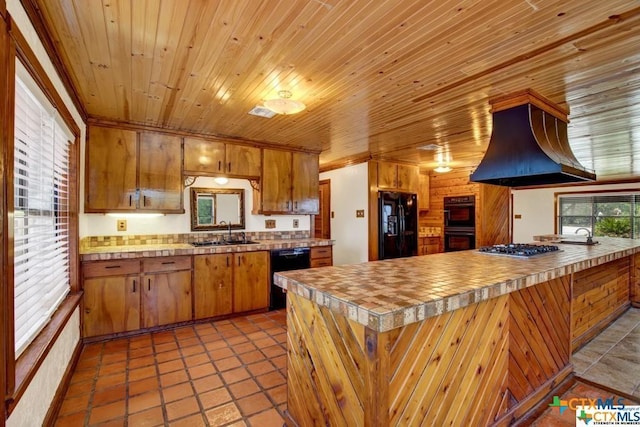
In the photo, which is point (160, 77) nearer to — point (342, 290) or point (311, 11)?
point (311, 11)

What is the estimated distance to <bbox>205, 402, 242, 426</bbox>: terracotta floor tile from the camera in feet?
6.23

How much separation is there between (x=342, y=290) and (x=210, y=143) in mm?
3260

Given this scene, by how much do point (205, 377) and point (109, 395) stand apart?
641mm

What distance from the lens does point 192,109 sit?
3066 mm

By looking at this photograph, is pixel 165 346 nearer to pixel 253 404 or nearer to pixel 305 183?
pixel 253 404

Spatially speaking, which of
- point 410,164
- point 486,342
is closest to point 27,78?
point 486,342

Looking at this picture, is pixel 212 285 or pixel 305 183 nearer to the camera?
pixel 212 285

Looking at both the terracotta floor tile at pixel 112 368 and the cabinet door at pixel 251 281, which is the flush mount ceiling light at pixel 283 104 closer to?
the cabinet door at pixel 251 281

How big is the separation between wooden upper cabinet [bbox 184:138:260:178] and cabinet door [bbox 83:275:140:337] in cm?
150

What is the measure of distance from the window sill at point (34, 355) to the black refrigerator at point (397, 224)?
14.6 feet

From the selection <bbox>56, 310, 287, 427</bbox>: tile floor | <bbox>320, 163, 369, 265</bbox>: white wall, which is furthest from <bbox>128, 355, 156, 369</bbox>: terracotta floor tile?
<bbox>320, 163, 369, 265</bbox>: white wall

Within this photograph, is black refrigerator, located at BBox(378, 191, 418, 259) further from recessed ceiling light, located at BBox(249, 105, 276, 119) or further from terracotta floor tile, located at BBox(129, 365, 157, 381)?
terracotta floor tile, located at BBox(129, 365, 157, 381)

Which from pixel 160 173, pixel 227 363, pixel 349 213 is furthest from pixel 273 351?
pixel 349 213

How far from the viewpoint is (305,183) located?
4754 mm
